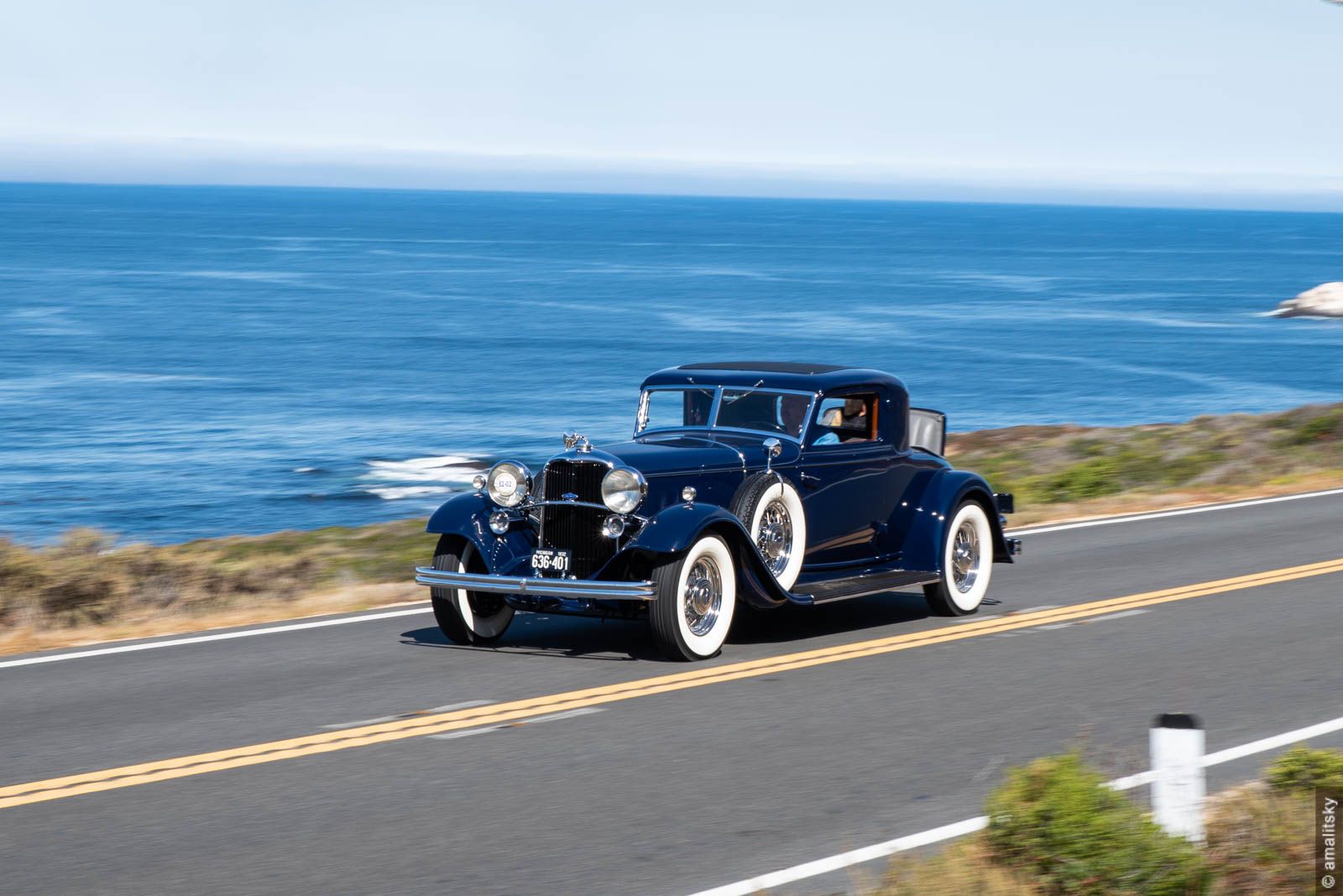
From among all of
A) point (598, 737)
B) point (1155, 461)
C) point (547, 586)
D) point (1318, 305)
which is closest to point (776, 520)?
point (547, 586)

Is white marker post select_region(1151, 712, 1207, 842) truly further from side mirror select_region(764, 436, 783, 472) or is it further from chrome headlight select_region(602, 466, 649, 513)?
side mirror select_region(764, 436, 783, 472)

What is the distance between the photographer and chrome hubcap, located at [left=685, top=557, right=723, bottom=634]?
9867mm

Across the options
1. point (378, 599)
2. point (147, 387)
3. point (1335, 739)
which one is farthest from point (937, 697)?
point (147, 387)

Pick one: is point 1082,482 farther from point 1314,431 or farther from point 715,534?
point 715,534

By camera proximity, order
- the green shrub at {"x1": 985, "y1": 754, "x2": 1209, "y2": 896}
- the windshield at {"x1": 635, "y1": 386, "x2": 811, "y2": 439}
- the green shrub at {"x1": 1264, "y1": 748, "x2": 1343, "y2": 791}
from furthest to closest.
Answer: the windshield at {"x1": 635, "y1": 386, "x2": 811, "y2": 439}, the green shrub at {"x1": 1264, "y1": 748, "x2": 1343, "y2": 791}, the green shrub at {"x1": 985, "y1": 754, "x2": 1209, "y2": 896}

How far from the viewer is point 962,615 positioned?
11727 mm

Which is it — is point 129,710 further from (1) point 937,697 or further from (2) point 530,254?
(2) point 530,254

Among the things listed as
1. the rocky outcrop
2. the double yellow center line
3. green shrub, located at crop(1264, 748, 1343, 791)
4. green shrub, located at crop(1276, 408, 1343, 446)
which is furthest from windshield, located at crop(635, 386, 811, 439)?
the rocky outcrop

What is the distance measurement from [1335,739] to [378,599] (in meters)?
7.44

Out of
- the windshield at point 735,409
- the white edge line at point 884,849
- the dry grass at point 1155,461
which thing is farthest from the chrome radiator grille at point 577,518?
the dry grass at point 1155,461

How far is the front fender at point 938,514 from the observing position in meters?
11.4

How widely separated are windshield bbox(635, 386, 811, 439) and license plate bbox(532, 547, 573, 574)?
146cm

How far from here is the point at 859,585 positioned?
1088 cm

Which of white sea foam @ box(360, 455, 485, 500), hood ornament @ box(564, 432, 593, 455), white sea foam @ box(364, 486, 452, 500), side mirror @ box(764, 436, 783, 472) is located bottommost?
white sea foam @ box(364, 486, 452, 500)
